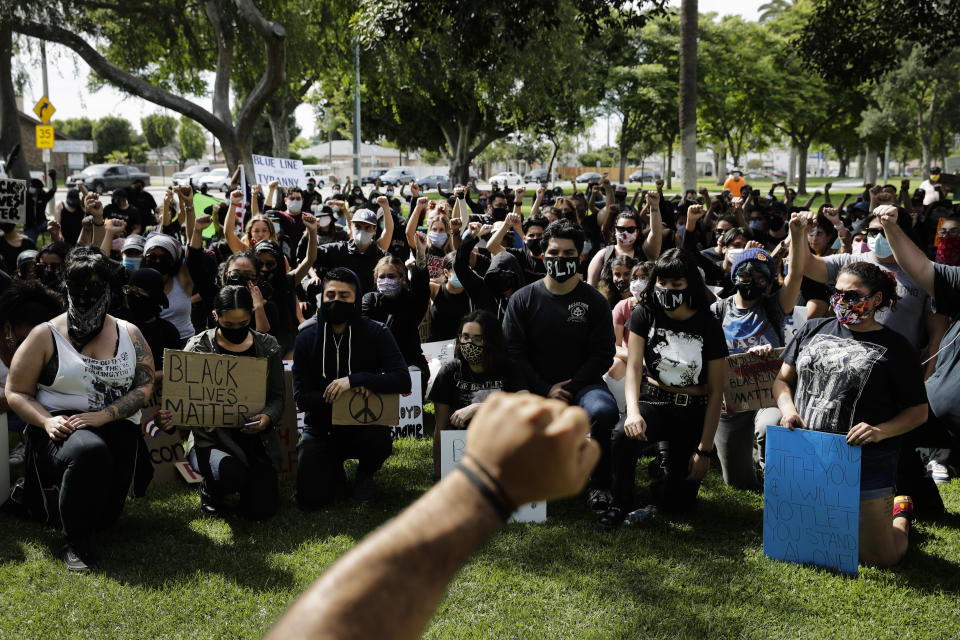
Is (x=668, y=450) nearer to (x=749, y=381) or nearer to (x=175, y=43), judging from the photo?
(x=749, y=381)

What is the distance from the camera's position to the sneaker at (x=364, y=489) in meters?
6.22

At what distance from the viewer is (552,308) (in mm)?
6184

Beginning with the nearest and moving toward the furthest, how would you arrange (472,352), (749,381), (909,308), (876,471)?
1. (876,471)
2. (472,352)
3. (749,381)
4. (909,308)

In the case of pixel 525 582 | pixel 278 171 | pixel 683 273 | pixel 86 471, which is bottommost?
pixel 525 582

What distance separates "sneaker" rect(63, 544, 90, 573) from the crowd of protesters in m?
0.02

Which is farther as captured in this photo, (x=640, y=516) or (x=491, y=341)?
(x=491, y=341)

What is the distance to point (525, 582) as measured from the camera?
16.1 feet

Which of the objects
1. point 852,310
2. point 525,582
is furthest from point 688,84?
point 525,582

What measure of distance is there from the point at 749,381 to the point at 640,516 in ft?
4.52

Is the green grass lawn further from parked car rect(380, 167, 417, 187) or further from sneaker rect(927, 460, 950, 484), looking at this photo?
parked car rect(380, 167, 417, 187)

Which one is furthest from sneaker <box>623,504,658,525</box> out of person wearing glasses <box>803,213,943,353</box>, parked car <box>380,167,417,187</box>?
parked car <box>380,167,417,187</box>

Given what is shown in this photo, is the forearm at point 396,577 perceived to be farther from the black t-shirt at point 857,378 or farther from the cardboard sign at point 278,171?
the cardboard sign at point 278,171

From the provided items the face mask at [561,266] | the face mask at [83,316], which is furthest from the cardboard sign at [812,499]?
the face mask at [83,316]

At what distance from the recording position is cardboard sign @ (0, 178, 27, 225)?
418 inches
